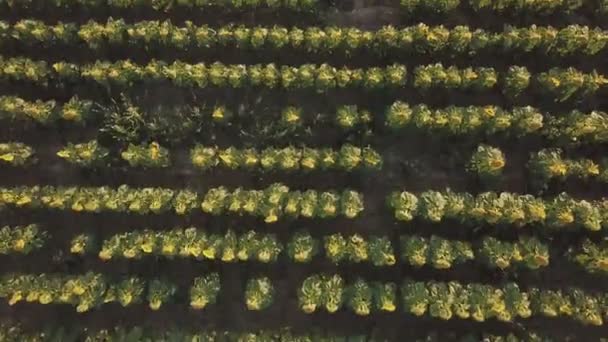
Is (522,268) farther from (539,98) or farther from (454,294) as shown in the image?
(539,98)

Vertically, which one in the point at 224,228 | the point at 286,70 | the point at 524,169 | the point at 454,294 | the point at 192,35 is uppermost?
the point at 192,35

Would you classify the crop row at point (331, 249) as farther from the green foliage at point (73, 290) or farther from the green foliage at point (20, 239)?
the green foliage at point (20, 239)

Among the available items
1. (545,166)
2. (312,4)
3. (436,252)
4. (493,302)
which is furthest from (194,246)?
(545,166)

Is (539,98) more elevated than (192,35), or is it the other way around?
(192,35)

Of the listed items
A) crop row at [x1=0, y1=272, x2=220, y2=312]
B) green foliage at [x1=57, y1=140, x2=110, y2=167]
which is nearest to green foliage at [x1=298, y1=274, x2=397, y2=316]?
crop row at [x1=0, y1=272, x2=220, y2=312]

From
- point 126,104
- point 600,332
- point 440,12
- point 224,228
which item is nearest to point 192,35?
point 126,104

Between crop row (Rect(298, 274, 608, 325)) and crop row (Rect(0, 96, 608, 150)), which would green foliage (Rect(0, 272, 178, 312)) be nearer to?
crop row (Rect(0, 96, 608, 150))

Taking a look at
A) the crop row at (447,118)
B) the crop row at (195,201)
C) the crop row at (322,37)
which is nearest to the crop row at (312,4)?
the crop row at (322,37)
